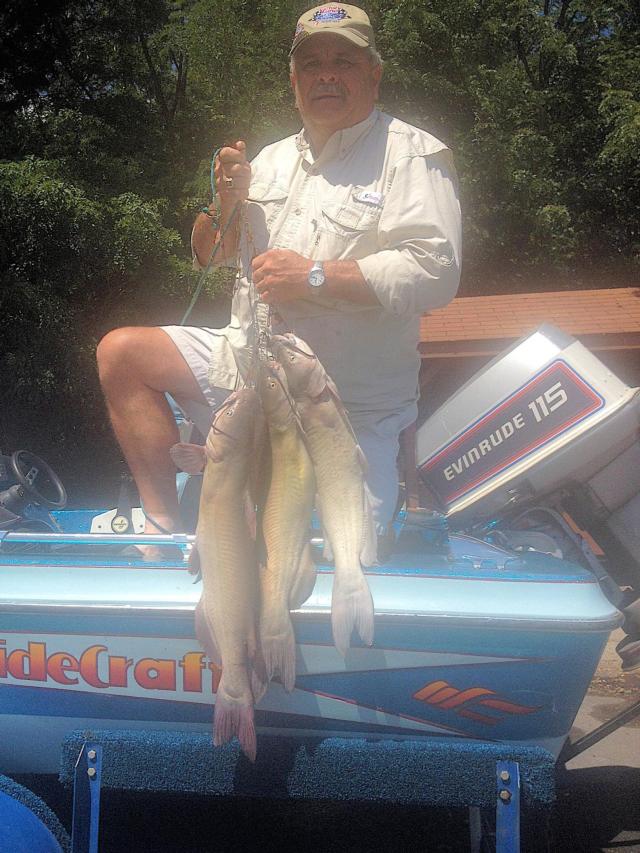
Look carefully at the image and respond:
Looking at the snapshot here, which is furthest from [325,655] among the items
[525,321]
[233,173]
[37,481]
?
[525,321]

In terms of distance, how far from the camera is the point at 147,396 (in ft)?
8.25

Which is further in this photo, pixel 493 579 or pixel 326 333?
pixel 326 333

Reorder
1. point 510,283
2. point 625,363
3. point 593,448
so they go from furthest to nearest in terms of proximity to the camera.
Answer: point 510,283 → point 625,363 → point 593,448

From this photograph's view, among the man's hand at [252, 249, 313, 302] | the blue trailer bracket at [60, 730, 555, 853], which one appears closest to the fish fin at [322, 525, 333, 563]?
the blue trailer bracket at [60, 730, 555, 853]

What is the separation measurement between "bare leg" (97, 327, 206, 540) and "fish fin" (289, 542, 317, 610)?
2.19 ft

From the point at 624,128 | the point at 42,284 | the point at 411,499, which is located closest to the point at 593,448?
the point at 411,499

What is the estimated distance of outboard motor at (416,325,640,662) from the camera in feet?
9.51

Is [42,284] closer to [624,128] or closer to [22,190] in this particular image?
[22,190]

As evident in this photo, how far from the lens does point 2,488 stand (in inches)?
117

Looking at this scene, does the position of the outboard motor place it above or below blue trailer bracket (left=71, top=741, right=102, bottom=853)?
above

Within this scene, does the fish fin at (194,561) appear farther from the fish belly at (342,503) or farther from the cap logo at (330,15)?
the cap logo at (330,15)

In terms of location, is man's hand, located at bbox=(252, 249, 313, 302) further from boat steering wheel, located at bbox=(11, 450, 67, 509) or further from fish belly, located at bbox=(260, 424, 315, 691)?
boat steering wheel, located at bbox=(11, 450, 67, 509)

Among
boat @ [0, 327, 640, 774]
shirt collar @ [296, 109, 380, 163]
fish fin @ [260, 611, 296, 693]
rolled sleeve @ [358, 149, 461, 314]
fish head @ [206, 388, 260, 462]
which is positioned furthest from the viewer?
shirt collar @ [296, 109, 380, 163]

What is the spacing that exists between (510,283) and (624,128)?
4.03 meters
